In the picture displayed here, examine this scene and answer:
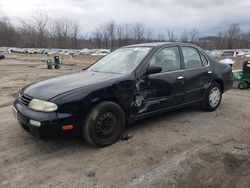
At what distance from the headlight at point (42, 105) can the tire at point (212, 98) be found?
3.47m

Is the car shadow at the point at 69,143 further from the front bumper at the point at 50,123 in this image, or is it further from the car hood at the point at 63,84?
the car hood at the point at 63,84

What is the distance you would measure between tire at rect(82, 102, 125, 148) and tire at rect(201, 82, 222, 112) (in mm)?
2430

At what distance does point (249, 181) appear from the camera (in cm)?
325

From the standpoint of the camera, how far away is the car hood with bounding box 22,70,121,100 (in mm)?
3965

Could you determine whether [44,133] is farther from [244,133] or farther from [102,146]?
[244,133]

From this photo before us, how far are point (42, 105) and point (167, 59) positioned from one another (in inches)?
96.5

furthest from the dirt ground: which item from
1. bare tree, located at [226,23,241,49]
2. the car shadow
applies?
bare tree, located at [226,23,241,49]

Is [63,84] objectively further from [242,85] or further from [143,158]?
[242,85]

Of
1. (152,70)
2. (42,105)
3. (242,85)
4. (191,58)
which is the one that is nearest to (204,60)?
(191,58)

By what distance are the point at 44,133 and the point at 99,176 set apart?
97cm

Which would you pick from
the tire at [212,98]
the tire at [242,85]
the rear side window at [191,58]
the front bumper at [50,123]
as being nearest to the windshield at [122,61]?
the rear side window at [191,58]

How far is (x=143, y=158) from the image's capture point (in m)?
3.82

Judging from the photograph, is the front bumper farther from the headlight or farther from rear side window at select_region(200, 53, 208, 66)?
rear side window at select_region(200, 53, 208, 66)

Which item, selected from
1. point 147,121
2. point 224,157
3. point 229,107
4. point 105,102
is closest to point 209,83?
point 229,107
